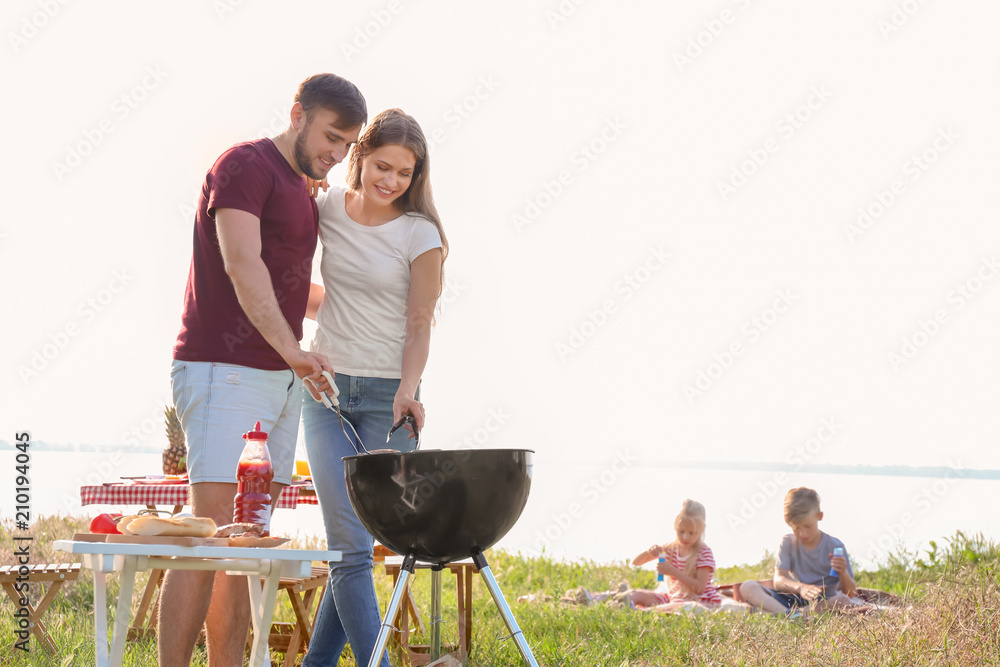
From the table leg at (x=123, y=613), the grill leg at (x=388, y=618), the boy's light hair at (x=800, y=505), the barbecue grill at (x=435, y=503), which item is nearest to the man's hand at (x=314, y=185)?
the barbecue grill at (x=435, y=503)

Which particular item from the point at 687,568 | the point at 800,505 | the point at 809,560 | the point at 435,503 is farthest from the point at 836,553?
the point at 435,503

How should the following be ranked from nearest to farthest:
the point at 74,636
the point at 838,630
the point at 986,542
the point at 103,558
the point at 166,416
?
1. the point at 103,558
2. the point at 838,630
3. the point at 74,636
4. the point at 166,416
5. the point at 986,542

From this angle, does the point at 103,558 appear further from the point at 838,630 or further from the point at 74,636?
A: the point at 838,630

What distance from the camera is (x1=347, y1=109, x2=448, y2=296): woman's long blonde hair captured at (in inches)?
105

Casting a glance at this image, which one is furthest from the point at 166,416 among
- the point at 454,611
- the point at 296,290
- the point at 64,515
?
the point at 64,515

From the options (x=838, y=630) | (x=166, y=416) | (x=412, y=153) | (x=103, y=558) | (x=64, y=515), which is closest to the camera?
(x=103, y=558)

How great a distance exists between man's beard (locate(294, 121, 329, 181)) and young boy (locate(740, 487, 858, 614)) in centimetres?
350

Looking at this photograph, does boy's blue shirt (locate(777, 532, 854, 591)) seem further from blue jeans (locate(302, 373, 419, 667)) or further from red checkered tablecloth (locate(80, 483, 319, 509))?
blue jeans (locate(302, 373, 419, 667))

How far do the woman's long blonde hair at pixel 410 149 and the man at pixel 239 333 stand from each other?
20cm

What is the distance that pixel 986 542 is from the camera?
524cm

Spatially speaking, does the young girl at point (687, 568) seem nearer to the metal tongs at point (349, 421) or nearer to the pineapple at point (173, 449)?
the pineapple at point (173, 449)

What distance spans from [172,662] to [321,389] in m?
0.72

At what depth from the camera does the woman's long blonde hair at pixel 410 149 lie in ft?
8.77

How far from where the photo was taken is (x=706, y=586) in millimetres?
5078
